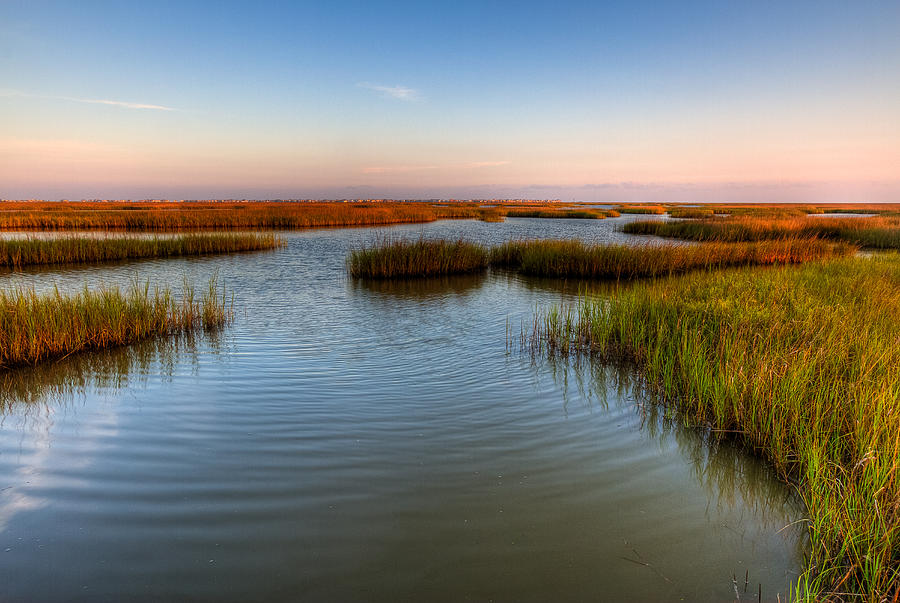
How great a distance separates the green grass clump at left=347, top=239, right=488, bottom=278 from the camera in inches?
697

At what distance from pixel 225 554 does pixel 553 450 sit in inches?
127

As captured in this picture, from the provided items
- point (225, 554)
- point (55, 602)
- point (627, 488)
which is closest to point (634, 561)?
point (627, 488)

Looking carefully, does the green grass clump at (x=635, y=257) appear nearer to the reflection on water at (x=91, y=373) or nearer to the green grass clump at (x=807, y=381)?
the green grass clump at (x=807, y=381)

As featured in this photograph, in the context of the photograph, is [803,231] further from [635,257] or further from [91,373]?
[91,373]

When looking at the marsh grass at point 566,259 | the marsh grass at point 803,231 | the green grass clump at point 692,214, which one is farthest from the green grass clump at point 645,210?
the marsh grass at point 566,259

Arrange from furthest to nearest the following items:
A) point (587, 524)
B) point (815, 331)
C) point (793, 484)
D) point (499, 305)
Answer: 1. point (499, 305)
2. point (815, 331)
3. point (793, 484)
4. point (587, 524)

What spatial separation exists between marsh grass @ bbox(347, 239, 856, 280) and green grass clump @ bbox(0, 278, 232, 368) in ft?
26.8

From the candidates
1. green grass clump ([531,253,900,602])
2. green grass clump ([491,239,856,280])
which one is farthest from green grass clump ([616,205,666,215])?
green grass clump ([531,253,900,602])

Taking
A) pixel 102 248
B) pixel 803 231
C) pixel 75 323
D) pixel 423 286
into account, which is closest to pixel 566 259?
pixel 423 286

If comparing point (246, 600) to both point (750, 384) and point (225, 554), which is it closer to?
point (225, 554)

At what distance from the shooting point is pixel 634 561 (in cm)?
356

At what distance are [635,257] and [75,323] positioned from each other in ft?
54.3

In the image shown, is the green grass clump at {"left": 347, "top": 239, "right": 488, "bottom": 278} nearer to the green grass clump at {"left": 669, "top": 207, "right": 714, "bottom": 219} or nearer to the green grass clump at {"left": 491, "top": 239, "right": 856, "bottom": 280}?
the green grass clump at {"left": 491, "top": 239, "right": 856, "bottom": 280}

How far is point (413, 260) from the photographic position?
712 inches
